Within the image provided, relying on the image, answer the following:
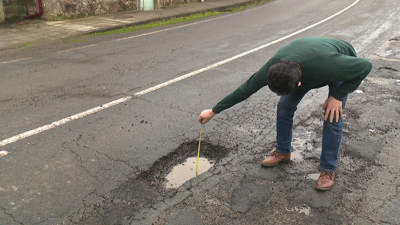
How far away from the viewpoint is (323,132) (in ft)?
11.6

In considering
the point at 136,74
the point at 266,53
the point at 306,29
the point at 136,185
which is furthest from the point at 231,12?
the point at 136,185

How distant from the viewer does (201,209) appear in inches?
124

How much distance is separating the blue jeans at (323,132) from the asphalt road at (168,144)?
0.24 m

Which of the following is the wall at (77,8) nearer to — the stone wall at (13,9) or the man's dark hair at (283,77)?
the stone wall at (13,9)

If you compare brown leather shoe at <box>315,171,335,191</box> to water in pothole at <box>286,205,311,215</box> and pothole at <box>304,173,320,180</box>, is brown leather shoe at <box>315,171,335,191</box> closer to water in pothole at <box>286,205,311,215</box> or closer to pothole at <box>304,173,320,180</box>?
pothole at <box>304,173,320,180</box>

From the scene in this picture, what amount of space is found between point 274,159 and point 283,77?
1349 millimetres

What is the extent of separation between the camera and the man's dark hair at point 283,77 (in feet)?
9.17

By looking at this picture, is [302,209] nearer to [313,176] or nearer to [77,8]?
[313,176]

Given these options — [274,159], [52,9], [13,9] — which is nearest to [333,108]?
[274,159]

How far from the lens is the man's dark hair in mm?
2795

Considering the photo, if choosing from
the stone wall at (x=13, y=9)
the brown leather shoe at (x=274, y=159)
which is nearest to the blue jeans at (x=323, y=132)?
the brown leather shoe at (x=274, y=159)

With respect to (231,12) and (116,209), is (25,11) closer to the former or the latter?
(231,12)

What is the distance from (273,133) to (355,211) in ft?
5.48

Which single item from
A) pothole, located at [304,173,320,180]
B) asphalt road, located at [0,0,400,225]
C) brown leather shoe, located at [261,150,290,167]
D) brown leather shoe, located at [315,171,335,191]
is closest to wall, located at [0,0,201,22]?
asphalt road, located at [0,0,400,225]
